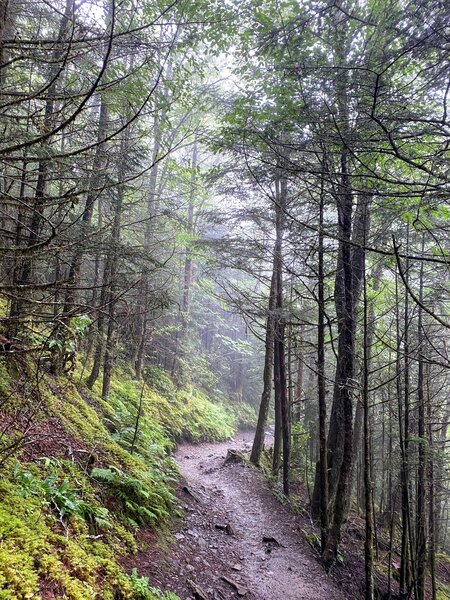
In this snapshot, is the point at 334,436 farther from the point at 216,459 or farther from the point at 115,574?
the point at 115,574

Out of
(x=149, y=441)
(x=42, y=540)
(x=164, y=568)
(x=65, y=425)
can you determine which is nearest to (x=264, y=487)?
(x=149, y=441)

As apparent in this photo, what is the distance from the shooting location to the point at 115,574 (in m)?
3.60

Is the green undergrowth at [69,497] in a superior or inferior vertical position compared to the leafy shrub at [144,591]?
superior

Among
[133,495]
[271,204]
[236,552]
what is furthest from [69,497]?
[271,204]

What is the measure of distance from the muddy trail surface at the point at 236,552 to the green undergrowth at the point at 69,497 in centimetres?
56

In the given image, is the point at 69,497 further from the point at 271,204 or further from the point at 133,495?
the point at 271,204

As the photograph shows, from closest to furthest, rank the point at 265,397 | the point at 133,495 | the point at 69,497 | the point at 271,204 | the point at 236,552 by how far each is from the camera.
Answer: the point at 69,497 < the point at 133,495 < the point at 236,552 < the point at 271,204 < the point at 265,397

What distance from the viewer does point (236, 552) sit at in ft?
21.2

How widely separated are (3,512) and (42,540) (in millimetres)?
432

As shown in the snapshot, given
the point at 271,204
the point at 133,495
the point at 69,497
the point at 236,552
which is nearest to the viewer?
the point at 69,497

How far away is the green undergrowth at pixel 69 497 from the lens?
292 centimetres

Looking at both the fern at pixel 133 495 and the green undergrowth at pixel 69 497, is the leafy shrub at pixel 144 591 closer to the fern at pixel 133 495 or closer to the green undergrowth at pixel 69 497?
the green undergrowth at pixel 69 497

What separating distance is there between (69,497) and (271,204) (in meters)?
9.39

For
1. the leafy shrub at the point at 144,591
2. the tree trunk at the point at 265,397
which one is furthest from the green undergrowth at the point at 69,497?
the tree trunk at the point at 265,397
